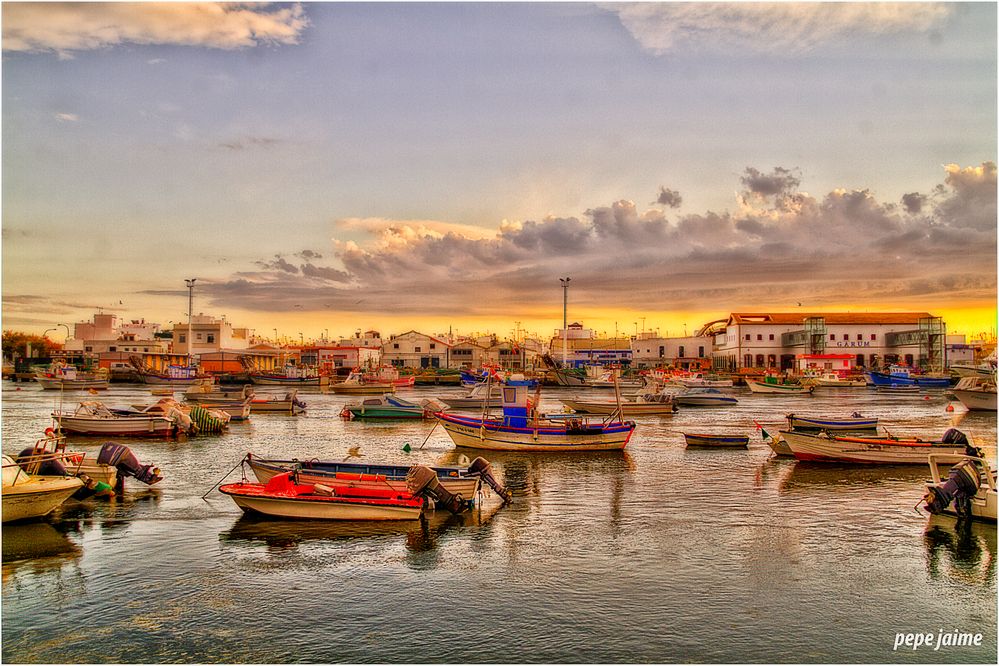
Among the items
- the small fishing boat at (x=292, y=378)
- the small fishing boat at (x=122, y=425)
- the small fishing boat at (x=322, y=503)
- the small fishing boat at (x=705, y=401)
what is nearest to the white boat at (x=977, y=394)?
the small fishing boat at (x=705, y=401)

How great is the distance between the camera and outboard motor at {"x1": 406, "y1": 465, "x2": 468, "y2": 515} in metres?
18.0

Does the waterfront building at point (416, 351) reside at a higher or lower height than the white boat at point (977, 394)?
higher

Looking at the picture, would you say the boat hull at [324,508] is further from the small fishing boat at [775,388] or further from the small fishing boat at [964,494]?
the small fishing boat at [775,388]

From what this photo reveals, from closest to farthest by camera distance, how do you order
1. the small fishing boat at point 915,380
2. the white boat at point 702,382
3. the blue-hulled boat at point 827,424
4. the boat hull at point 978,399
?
the blue-hulled boat at point 827,424
the boat hull at point 978,399
the white boat at point 702,382
the small fishing boat at point 915,380

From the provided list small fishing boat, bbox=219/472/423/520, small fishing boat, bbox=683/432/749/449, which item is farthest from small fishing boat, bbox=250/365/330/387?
small fishing boat, bbox=219/472/423/520

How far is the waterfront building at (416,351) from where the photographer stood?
125 metres

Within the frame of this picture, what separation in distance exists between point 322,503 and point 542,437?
13291mm

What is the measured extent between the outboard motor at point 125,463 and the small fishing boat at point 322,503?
4820 mm

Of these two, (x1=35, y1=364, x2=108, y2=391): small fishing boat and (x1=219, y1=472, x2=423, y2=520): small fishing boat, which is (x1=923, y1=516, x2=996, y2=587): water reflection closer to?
(x1=219, y1=472, x2=423, y2=520): small fishing boat

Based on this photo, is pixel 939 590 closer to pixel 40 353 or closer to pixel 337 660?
pixel 337 660

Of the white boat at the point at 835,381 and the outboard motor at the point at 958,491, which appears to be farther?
the white boat at the point at 835,381

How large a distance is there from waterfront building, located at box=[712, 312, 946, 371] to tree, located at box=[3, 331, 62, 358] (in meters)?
131

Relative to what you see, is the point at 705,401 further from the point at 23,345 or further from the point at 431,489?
the point at 23,345

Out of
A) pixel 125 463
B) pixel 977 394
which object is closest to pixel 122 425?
pixel 125 463
